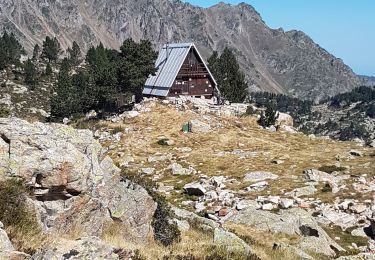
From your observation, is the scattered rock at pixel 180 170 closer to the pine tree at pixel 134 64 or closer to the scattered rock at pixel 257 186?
the scattered rock at pixel 257 186

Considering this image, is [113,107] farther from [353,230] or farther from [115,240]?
[115,240]

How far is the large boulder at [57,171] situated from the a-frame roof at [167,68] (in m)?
53.0

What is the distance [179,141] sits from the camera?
160ft

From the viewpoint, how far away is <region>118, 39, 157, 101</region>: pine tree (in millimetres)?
59281

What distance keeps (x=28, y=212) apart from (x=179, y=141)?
37.3 metres

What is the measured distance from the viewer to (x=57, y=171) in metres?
12.5

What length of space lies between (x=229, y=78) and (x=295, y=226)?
2443 inches

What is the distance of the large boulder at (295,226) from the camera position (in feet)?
65.7

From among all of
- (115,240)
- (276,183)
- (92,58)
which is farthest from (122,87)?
(92,58)

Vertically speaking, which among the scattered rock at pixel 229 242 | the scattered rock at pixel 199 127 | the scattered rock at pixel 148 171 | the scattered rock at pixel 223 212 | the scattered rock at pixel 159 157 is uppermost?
the scattered rock at pixel 229 242

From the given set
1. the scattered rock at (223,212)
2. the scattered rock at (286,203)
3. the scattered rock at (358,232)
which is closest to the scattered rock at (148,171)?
the scattered rock at (223,212)

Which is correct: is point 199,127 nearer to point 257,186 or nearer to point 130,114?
point 130,114

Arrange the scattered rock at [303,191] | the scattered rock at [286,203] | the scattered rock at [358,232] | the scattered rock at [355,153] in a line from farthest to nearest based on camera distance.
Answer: the scattered rock at [355,153] < the scattered rock at [303,191] < the scattered rock at [286,203] < the scattered rock at [358,232]

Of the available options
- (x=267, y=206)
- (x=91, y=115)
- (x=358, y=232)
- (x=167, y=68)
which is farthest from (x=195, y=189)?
(x=167, y=68)
